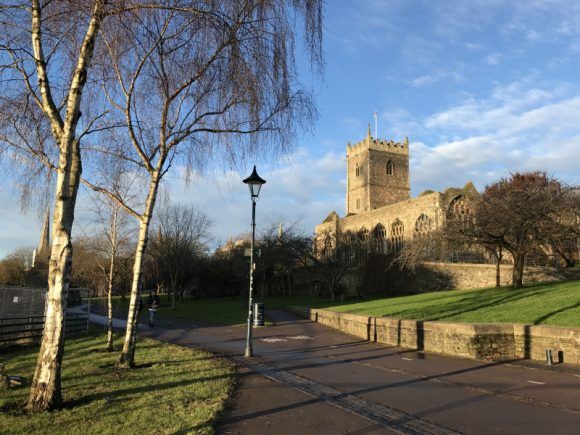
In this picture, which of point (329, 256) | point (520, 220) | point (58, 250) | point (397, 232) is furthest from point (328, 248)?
point (58, 250)

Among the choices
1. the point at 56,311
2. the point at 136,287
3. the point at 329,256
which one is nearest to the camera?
the point at 56,311

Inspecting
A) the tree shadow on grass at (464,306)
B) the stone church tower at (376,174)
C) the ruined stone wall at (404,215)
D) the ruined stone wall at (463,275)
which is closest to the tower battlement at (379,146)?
the stone church tower at (376,174)

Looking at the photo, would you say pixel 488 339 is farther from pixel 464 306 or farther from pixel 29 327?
pixel 29 327

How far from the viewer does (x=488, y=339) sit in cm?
1184

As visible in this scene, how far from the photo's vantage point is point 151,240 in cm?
4284

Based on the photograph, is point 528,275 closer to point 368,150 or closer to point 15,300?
point 15,300

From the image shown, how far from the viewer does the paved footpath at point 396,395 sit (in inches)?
244

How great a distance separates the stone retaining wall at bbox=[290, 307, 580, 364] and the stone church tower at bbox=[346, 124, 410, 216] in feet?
258

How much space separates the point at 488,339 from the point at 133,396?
860 centimetres

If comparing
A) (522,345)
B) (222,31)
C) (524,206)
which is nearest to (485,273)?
(524,206)

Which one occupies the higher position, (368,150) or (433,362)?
(368,150)

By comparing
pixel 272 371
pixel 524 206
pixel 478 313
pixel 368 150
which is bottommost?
pixel 272 371

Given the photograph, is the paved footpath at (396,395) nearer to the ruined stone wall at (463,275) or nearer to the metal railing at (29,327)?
the metal railing at (29,327)

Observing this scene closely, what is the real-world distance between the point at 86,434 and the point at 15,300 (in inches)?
571
